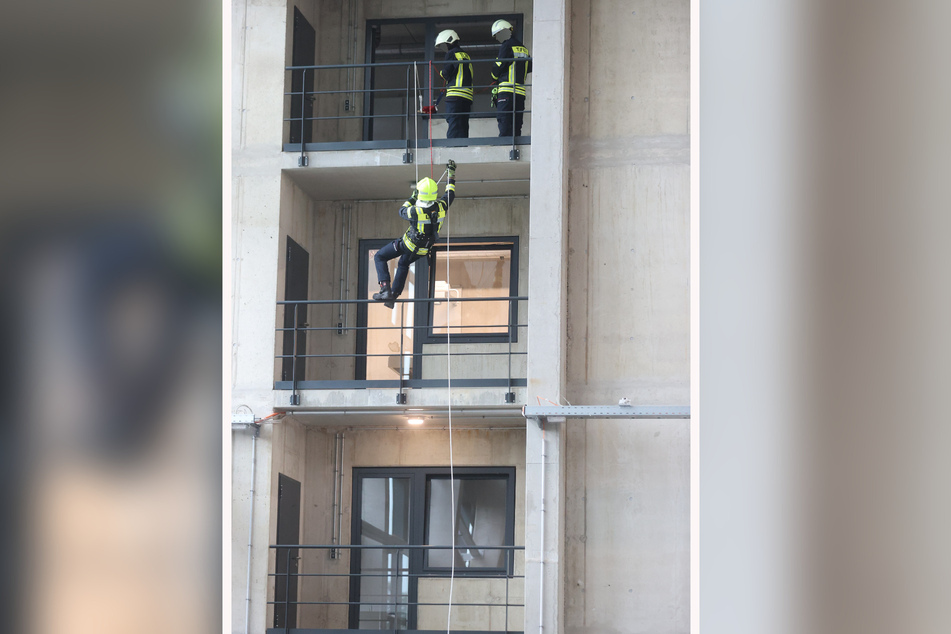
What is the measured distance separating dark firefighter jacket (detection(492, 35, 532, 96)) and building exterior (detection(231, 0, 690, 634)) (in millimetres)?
577

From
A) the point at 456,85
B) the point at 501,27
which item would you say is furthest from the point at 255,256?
the point at 501,27

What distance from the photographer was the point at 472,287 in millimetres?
11961

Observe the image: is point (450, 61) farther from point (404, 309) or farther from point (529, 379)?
point (529, 379)

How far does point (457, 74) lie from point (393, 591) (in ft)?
19.3

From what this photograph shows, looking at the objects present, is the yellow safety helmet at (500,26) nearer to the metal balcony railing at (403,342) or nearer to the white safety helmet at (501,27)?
the white safety helmet at (501,27)

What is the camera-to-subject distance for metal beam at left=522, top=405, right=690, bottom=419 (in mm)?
8984

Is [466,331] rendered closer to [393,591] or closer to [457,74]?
[457,74]

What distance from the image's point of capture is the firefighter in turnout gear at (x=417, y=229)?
10023 mm

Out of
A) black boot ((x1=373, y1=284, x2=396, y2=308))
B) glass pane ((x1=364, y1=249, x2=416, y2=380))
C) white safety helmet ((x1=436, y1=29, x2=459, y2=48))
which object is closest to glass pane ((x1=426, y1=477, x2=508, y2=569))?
glass pane ((x1=364, y1=249, x2=416, y2=380))

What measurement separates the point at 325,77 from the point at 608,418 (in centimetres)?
566

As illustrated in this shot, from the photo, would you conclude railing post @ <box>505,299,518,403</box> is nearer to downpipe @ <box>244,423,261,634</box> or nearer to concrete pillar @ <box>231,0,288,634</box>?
concrete pillar @ <box>231,0,288,634</box>
